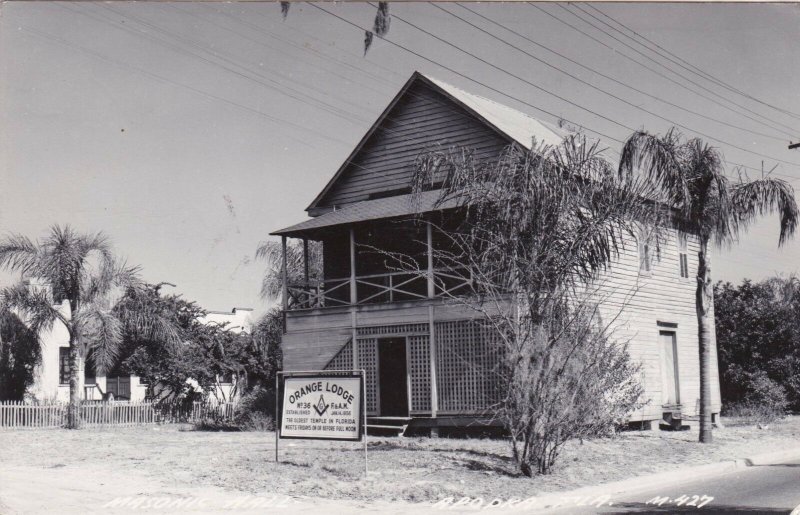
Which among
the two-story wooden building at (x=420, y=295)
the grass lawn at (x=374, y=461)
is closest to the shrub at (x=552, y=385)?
the grass lawn at (x=374, y=461)

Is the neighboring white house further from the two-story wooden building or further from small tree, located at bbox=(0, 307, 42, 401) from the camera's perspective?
the two-story wooden building

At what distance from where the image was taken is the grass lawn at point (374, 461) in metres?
11.4

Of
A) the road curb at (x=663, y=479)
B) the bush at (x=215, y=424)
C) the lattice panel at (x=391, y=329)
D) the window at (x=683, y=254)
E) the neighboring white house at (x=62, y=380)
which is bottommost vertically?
the bush at (x=215, y=424)

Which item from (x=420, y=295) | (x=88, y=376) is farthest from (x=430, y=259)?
(x=88, y=376)

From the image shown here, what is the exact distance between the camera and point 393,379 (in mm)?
20703

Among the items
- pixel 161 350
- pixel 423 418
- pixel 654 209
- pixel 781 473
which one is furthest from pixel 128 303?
pixel 781 473

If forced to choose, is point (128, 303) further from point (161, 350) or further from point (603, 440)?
point (603, 440)

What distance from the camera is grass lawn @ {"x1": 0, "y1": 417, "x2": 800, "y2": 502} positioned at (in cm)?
1139

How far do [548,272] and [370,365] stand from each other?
25.3ft

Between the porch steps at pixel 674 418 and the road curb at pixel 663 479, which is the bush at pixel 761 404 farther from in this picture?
the road curb at pixel 663 479

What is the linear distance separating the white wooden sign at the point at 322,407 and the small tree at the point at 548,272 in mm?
2252

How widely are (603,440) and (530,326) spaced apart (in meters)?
5.45

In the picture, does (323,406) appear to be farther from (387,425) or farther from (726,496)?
(387,425)

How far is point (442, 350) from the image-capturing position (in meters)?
18.9
